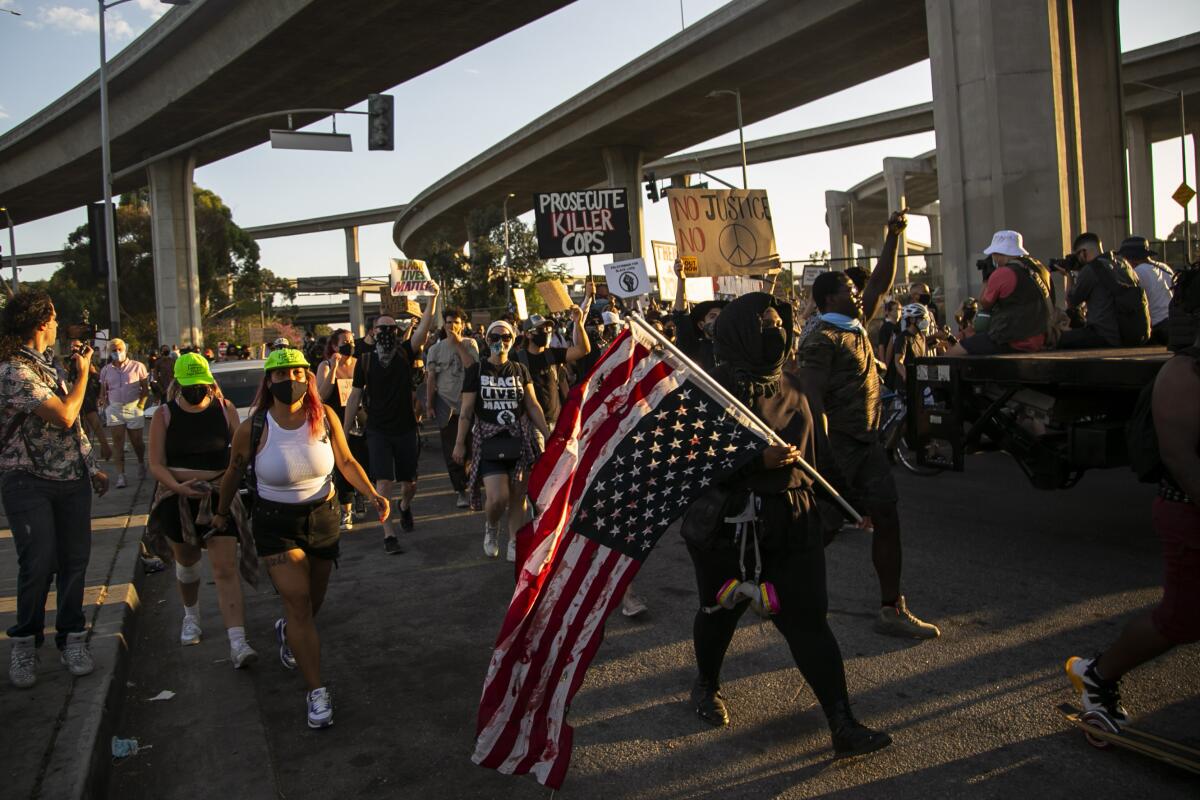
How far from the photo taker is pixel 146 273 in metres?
58.5

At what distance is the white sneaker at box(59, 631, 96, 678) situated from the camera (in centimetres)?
516

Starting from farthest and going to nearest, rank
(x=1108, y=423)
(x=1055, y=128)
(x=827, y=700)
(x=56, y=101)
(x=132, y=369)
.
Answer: (x=56, y=101) < (x=1055, y=128) < (x=132, y=369) < (x=1108, y=423) < (x=827, y=700)

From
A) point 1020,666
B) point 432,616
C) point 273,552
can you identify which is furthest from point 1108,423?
point 273,552

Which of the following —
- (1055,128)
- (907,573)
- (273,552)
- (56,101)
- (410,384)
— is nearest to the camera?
(273,552)

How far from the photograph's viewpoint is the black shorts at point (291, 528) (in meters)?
4.74

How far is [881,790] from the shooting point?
366 centimetres

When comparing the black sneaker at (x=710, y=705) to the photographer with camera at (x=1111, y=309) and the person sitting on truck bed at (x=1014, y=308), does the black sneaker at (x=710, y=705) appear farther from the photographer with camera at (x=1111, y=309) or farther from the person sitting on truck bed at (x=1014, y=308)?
the photographer with camera at (x=1111, y=309)

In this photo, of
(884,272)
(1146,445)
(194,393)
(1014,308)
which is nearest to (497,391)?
(194,393)

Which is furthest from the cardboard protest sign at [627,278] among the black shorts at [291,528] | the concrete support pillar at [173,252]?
the concrete support pillar at [173,252]

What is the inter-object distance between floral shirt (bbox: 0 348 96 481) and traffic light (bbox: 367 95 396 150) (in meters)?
15.9

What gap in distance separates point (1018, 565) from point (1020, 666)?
2029mm

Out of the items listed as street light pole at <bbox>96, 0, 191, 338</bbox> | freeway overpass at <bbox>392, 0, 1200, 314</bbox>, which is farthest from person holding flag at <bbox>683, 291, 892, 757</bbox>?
street light pole at <bbox>96, 0, 191, 338</bbox>

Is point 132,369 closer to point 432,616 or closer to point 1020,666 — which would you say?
point 432,616

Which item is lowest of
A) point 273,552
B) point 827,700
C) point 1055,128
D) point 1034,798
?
point 1034,798
